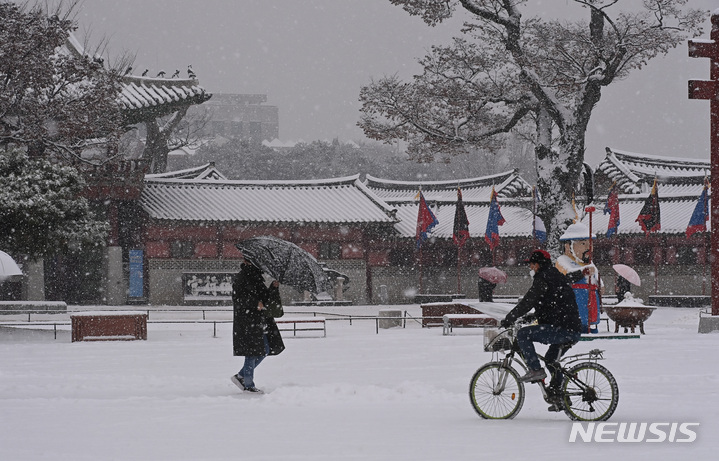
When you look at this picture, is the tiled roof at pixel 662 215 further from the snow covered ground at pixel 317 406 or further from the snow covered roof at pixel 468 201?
the snow covered ground at pixel 317 406

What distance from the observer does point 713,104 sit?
19.2 m

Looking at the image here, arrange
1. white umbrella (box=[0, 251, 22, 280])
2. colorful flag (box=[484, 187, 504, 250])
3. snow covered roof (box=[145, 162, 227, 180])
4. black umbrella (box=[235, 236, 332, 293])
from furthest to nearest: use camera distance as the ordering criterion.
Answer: snow covered roof (box=[145, 162, 227, 180]) < colorful flag (box=[484, 187, 504, 250]) < white umbrella (box=[0, 251, 22, 280]) < black umbrella (box=[235, 236, 332, 293])

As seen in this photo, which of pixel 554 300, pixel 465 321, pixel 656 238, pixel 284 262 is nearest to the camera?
pixel 554 300

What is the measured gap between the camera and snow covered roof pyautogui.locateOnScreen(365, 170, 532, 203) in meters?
45.1

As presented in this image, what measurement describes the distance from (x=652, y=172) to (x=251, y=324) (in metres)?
37.2

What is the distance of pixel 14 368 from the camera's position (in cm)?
1412

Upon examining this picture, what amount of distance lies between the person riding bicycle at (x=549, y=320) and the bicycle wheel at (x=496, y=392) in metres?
0.15

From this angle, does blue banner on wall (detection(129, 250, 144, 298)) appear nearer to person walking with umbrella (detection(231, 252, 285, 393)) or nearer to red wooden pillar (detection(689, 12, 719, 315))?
red wooden pillar (detection(689, 12, 719, 315))

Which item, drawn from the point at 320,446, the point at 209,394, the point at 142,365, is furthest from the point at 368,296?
the point at 320,446

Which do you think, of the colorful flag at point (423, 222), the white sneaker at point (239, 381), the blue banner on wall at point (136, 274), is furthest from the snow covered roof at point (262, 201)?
the white sneaker at point (239, 381)

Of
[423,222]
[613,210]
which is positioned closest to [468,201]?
[423,222]

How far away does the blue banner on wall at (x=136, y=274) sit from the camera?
3719 centimetres

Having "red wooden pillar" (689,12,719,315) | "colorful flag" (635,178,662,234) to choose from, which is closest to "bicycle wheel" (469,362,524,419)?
"red wooden pillar" (689,12,719,315)

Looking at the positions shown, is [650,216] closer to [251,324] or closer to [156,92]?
[156,92]
